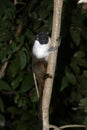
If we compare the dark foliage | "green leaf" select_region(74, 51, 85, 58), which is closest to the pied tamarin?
the dark foliage

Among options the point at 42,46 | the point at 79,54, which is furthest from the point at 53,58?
the point at 79,54

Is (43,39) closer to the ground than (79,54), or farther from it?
farther from it

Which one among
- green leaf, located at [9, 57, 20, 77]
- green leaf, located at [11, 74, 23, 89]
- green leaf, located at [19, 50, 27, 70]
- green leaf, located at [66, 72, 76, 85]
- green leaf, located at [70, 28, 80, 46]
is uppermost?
green leaf, located at [70, 28, 80, 46]

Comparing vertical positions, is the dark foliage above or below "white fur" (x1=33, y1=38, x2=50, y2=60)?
below

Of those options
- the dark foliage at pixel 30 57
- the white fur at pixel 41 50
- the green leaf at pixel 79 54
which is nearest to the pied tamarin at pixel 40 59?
the white fur at pixel 41 50

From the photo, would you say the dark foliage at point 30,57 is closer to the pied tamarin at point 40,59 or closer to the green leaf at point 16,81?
the green leaf at point 16,81

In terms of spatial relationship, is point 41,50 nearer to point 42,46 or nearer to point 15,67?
point 42,46

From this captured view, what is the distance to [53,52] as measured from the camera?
1.12 metres

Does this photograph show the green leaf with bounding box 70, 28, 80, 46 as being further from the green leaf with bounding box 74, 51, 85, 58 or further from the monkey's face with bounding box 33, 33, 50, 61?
the monkey's face with bounding box 33, 33, 50, 61

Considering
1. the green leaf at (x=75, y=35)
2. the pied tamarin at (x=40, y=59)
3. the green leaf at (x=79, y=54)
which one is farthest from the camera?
the green leaf at (x=79, y=54)

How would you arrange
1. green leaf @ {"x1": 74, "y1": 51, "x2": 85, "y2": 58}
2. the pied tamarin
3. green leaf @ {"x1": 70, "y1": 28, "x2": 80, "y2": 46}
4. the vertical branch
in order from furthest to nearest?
1. green leaf @ {"x1": 74, "y1": 51, "x2": 85, "y2": 58}
2. green leaf @ {"x1": 70, "y1": 28, "x2": 80, "y2": 46}
3. the pied tamarin
4. the vertical branch

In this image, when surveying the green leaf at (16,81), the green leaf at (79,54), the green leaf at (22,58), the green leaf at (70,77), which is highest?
the green leaf at (22,58)

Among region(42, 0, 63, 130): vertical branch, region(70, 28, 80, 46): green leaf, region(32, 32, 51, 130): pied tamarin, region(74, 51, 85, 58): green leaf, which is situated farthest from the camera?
region(74, 51, 85, 58): green leaf

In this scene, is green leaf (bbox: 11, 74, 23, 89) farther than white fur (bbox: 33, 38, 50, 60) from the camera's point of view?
Yes
